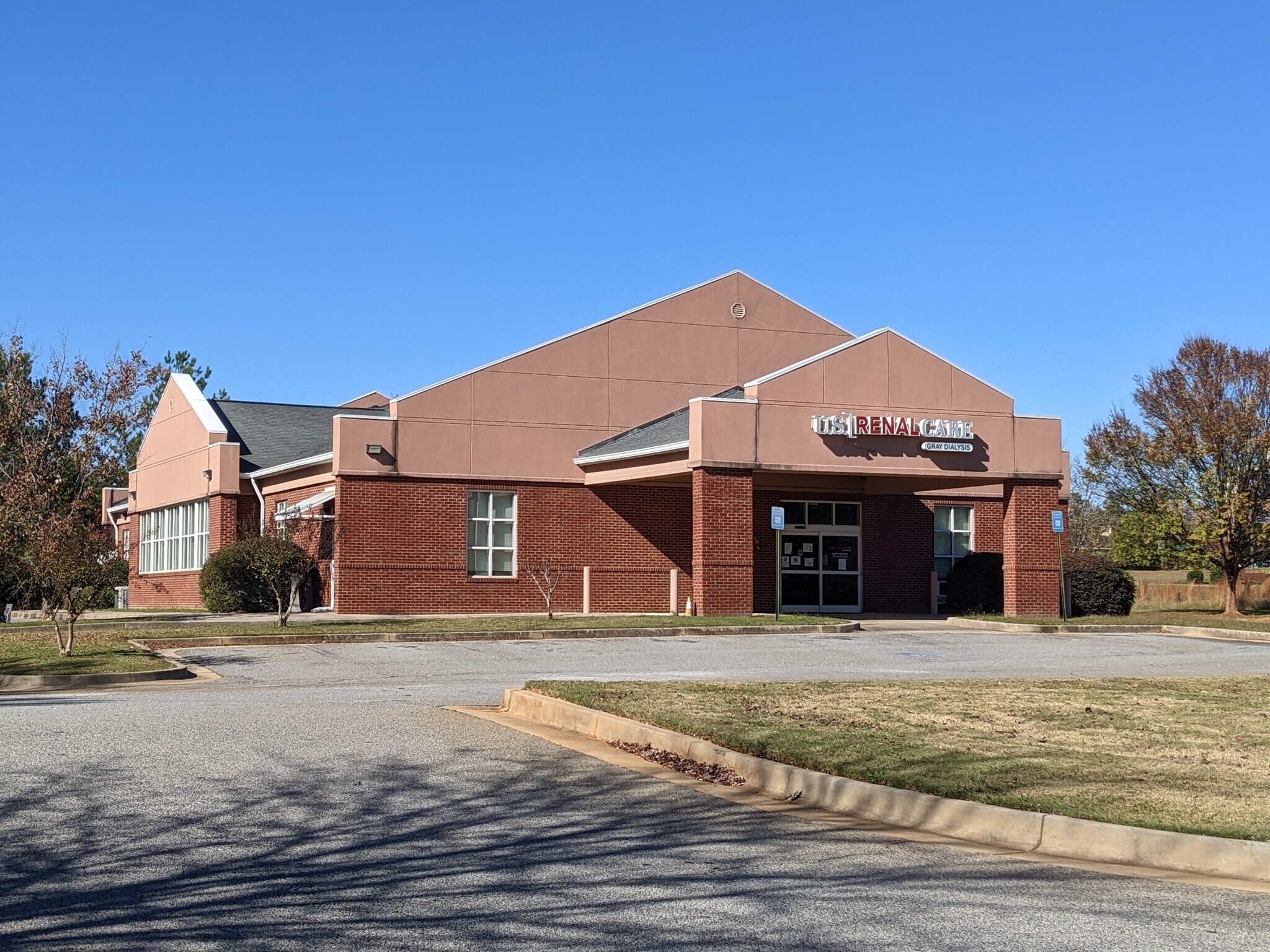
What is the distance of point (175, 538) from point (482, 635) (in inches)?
824

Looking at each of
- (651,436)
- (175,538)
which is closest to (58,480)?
(175,538)

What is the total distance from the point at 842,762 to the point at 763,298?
2647 centimetres

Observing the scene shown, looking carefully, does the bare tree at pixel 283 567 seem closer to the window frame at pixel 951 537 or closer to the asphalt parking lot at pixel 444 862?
the asphalt parking lot at pixel 444 862

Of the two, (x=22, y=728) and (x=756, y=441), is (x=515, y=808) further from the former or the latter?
(x=756, y=441)

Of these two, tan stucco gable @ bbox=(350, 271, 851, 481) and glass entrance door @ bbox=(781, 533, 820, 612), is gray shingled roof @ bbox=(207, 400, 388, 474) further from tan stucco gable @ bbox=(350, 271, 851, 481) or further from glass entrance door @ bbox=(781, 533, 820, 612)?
glass entrance door @ bbox=(781, 533, 820, 612)

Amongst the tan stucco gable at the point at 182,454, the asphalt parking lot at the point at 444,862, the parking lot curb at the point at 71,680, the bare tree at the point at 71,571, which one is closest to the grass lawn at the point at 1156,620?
the bare tree at the point at 71,571

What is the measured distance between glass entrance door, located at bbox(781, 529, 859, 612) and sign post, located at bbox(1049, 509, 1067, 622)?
497cm

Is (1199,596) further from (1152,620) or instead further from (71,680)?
(71,680)

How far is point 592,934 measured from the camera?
6.17 meters

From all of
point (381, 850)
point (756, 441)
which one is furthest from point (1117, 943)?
point (756, 441)

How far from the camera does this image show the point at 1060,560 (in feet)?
99.1

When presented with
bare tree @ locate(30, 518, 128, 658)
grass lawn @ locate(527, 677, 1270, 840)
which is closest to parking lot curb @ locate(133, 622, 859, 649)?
bare tree @ locate(30, 518, 128, 658)

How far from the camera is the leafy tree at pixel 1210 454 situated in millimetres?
37812

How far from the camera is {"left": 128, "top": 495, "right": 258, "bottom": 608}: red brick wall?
124ft
